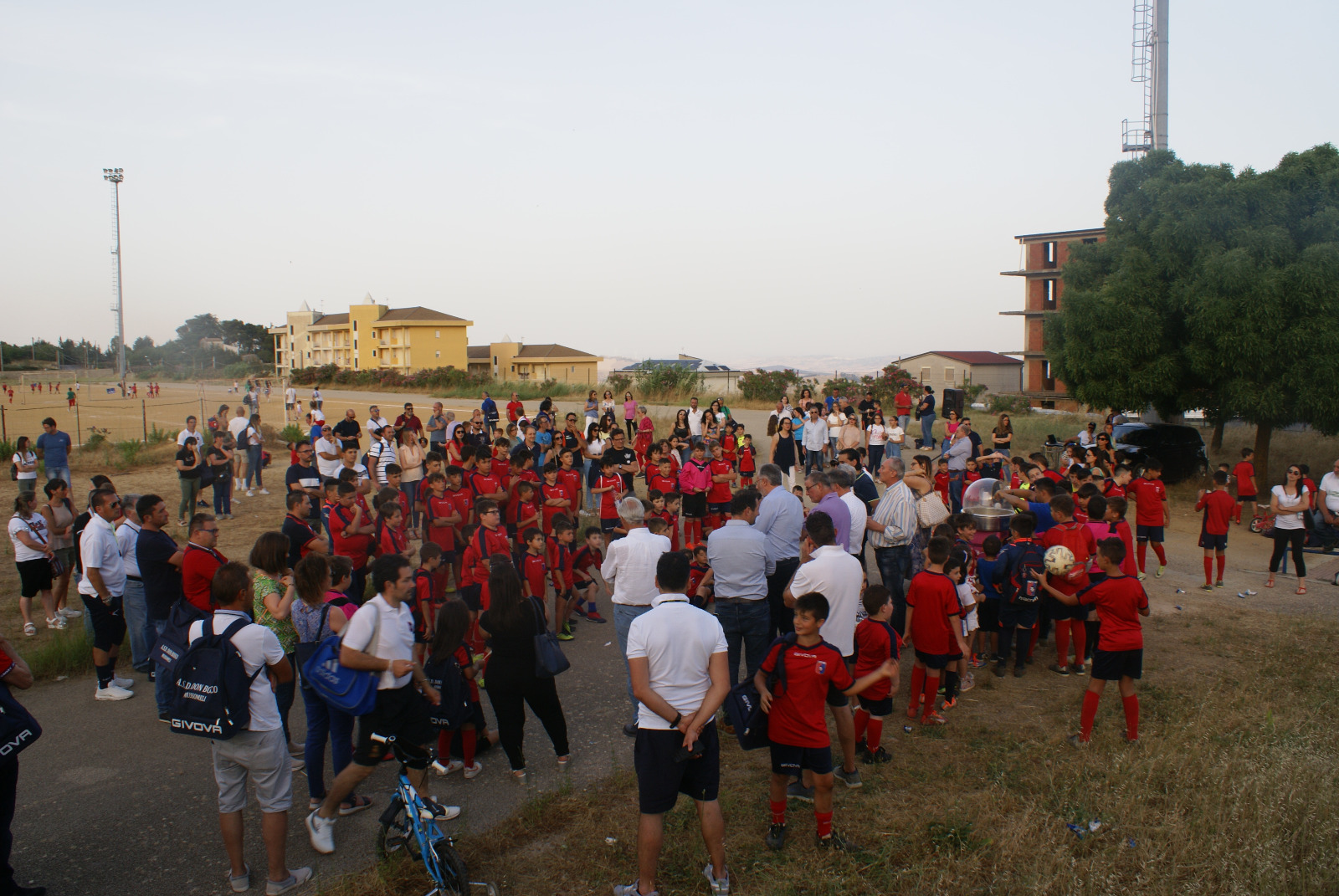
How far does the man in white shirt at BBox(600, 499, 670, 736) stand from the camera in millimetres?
5520

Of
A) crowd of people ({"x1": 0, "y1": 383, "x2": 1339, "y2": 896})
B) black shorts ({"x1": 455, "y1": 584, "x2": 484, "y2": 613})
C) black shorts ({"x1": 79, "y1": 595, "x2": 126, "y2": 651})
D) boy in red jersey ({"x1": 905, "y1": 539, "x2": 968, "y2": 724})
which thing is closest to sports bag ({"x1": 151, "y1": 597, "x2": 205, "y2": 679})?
crowd of people ({"x1": 0, "y1": 383, "x2": 1339, "y2": 896})

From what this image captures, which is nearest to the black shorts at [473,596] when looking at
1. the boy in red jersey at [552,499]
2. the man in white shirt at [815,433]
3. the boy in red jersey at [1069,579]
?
the boy in red jersey at [552,499]

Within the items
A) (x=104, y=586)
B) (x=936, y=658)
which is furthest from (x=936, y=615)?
(x=104, y=586)

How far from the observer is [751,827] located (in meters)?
4.62

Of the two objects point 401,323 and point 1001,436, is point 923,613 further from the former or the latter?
point 401,323

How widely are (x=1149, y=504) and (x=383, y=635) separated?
9774 millimetres

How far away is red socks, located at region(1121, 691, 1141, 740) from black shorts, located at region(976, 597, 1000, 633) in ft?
4.56

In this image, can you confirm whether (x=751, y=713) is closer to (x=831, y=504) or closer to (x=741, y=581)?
(x=741, y=581)

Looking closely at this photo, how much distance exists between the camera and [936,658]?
5676 millimetres

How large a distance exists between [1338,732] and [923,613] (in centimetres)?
339

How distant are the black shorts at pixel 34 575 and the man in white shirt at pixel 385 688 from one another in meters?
5.39

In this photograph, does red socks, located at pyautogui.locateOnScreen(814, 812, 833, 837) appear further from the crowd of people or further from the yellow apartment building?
the yellow apartment building

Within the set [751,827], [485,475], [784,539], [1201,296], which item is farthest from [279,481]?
[1201,296]

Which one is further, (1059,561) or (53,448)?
(53,448)
